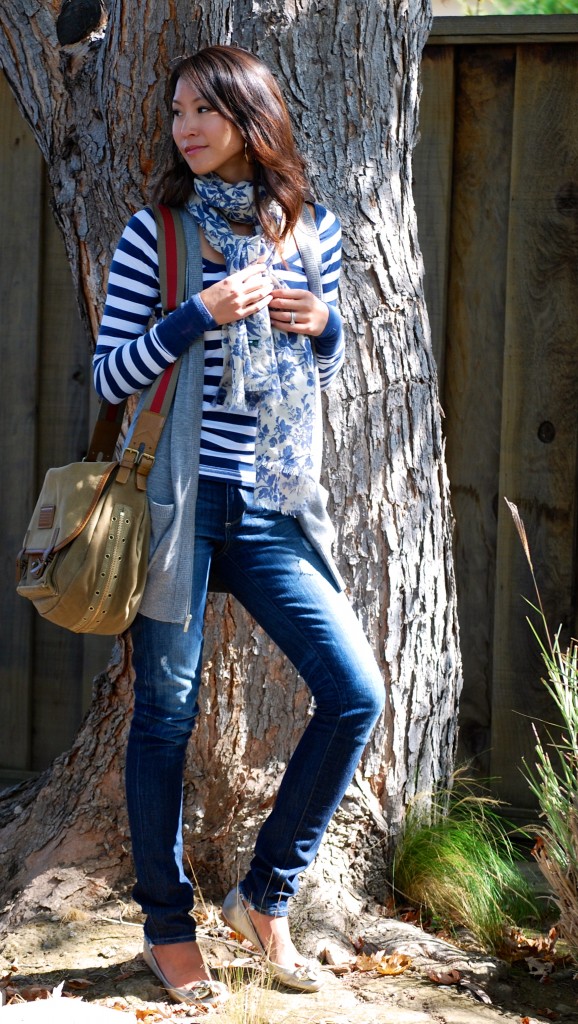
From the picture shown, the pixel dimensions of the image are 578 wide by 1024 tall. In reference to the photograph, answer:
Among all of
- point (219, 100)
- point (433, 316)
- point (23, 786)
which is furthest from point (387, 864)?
point (219, 100)

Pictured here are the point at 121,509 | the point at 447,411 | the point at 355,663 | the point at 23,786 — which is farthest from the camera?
the point at 447,411

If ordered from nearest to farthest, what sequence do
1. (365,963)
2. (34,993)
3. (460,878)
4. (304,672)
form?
(304,672), (34,993), (365,963), (460,878)

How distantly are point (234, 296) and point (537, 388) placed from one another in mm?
1726

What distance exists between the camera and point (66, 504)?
2.50 m

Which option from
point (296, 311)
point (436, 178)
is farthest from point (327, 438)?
point (436, 178)

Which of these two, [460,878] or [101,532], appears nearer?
[101,532]

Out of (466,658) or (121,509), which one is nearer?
(121,509)

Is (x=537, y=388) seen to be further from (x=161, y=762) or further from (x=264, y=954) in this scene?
(x=264, y=954)

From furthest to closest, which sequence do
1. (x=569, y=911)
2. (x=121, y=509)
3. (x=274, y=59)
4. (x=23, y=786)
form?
(x=23, y=786), (x=274, y=59), (x=569, y=911), (x=121, y=509)

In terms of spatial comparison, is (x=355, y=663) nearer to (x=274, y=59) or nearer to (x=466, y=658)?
(x=466, y=658)

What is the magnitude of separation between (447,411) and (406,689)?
112 centimetres

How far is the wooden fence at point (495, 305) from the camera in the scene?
3.85 m

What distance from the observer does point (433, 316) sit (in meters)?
3.95

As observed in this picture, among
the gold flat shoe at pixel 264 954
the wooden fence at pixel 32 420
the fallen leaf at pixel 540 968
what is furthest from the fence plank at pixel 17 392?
the fallen leaf at pixel 540 968
